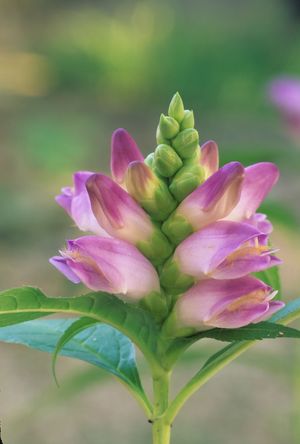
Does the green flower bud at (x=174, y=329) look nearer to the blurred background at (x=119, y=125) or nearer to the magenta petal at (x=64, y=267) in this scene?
the magenta petal at (x=64, y=267)

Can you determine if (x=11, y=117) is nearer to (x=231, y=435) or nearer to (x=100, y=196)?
(x=231, y=435)

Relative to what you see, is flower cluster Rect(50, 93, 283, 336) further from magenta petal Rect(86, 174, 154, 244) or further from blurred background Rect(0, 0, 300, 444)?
blurred background Rect(0, 0, 300, 444)

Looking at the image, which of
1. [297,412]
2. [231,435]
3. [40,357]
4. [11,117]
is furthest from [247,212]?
[11,117]

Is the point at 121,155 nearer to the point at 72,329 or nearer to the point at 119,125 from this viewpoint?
the point at 72,329

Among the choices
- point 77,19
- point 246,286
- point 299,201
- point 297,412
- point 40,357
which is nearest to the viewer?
point 246,286

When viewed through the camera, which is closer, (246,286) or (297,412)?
(246,286)

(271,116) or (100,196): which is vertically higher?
(100,196)

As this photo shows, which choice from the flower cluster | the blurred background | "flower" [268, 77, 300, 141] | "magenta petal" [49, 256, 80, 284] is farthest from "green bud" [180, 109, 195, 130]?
Result: "flower" [268, 77, 300, 141]
